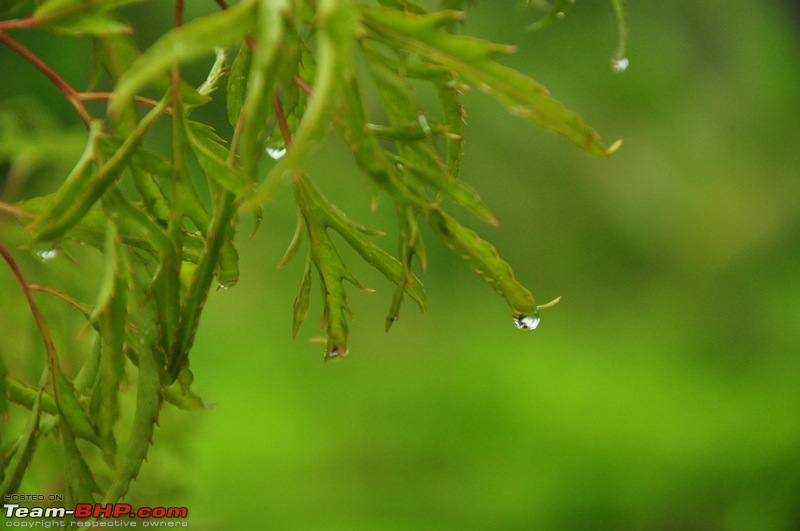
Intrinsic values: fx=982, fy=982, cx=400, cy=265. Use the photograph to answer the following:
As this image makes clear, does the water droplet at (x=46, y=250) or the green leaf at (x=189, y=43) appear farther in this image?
the water droplet at (x=46, y=250)

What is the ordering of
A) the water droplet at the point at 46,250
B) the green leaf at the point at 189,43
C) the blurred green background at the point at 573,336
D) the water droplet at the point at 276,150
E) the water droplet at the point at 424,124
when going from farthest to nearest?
1. the blurred green background at the point at 573,336
2. the water droplet at the point at 276,150
3. the water droplet at the point at 46,250
4. the water droplet at the point at 424,124
5. the green leaf at the point at 189,43

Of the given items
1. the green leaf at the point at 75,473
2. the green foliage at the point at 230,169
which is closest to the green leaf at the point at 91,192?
the green foliage at the point at 230,169

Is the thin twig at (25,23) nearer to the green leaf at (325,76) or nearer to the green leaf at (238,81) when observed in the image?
the green leaf at (238,81)

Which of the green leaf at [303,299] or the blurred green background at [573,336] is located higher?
the blurred green background at [573,336]

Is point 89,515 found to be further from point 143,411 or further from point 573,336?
point 573,336

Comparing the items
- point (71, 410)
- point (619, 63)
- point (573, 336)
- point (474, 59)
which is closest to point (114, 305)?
point (71, 410)

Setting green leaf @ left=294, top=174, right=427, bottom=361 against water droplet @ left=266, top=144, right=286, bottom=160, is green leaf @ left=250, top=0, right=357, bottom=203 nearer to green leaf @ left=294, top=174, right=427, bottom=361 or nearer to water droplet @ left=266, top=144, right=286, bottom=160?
green leaf @ left=294, top=174, right=427, bottom=361
